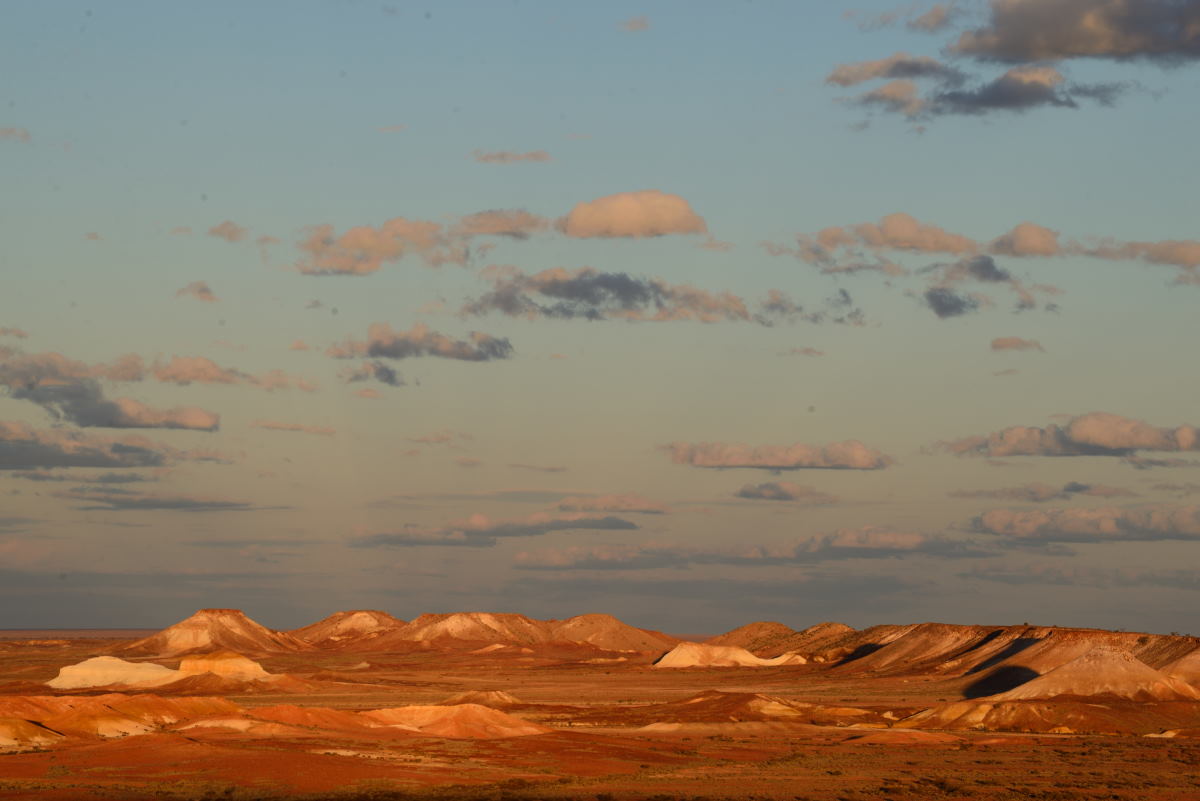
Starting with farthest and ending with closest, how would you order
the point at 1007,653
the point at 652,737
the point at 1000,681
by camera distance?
the point at 1007,653
the point at 1000,681
the point at 652,737

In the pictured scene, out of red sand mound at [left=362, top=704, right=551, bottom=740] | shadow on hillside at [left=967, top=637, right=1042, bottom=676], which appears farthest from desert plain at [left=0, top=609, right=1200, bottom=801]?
shadow on hillside at [left=967, top=637, right=1042, bottom=676]

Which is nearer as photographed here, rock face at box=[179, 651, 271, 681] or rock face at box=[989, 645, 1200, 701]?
rock face at box=[989, 645, 1200, 701]

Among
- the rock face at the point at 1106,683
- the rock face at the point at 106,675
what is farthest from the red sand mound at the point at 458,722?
the rock face at the point at 106,675

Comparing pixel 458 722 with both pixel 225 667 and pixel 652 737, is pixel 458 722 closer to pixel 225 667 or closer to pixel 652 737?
pixel 652 737

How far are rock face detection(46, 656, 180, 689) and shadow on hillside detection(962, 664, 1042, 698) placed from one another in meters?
85.0

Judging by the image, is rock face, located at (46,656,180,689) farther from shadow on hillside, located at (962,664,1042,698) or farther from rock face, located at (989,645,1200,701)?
rock face, located at (989,645,1200,701)

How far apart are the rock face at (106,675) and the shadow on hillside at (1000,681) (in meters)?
85.0

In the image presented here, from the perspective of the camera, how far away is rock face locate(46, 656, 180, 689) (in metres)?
168

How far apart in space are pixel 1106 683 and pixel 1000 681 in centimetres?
2005

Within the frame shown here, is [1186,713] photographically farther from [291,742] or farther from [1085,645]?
[291,742]

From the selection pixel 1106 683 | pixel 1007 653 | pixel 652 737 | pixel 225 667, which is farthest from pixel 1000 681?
pixel 225 667

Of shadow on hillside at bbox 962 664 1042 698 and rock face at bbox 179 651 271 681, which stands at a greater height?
rock face at bbox 179 651 271 681

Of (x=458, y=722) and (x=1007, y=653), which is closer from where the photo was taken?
(x=458, y=722)

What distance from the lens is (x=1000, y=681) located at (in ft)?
469
